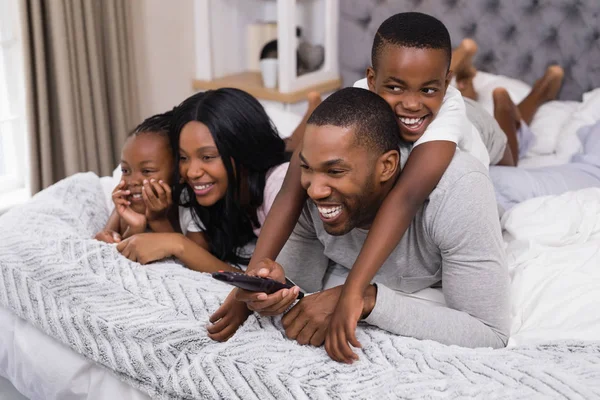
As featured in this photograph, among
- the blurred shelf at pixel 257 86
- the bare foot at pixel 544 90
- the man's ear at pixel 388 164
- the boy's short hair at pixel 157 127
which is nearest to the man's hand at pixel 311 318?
the man's ear at pixel 388 164

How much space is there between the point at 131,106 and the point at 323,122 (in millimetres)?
1957

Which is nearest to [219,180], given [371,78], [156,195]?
[156,195]

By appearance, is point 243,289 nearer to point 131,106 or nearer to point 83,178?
point 83,178

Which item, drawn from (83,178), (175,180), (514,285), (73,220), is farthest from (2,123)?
(514,285)

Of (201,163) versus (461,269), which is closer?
(461,269)

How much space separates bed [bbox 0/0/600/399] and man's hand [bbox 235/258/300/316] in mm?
64

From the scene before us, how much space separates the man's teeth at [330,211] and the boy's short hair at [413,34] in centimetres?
39

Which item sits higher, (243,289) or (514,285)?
(243,289)

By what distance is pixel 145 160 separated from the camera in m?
1.84

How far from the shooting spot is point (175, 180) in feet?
6.03

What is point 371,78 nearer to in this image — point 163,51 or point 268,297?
point 268,297

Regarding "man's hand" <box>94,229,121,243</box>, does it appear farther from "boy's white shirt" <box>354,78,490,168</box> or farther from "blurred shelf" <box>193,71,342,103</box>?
"blurred shelf" <box>193,71,342,103</box>

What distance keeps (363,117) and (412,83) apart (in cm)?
21

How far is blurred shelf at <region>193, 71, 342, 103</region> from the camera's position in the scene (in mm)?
3237
